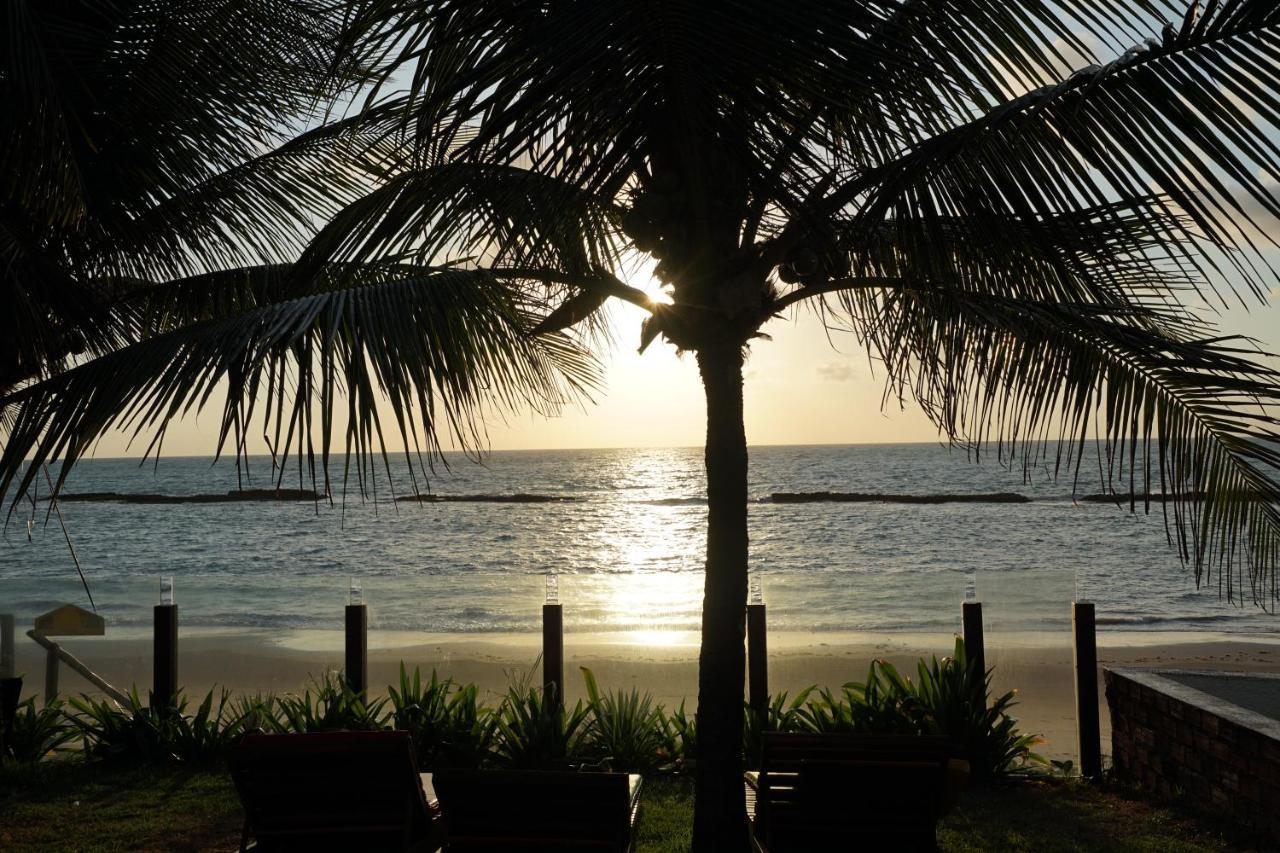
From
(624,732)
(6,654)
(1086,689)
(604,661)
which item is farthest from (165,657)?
(1086,689)

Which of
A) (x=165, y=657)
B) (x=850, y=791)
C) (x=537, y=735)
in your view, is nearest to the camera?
(x=850, y=791)

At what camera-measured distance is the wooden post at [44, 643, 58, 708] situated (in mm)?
8086

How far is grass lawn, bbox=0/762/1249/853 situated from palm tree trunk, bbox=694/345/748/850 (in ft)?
2.64

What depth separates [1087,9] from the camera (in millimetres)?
3020

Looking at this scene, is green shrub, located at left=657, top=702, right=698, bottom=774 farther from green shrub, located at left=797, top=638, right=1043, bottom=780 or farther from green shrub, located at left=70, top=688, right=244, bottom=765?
green shrub, located at left=70, top=688, right=244, bottom=765

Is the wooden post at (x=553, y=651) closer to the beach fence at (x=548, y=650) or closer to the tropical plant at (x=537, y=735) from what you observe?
the beach fence at (x=548, y=650)

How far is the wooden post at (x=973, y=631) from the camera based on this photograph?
7.29 meters

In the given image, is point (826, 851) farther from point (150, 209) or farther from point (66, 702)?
point (66, 702)

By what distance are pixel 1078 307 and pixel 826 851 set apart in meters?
2.33

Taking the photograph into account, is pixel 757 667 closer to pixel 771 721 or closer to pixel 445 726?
pixel 771 721

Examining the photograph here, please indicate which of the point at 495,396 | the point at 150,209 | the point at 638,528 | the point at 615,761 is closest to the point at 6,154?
the point at 150,209

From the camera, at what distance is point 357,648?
7555 mm

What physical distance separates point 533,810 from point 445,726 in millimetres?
3000

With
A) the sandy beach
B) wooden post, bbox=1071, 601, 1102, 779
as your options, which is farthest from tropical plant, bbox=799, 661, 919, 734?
wooden post, bbox=1071, 601, 1102, 779
